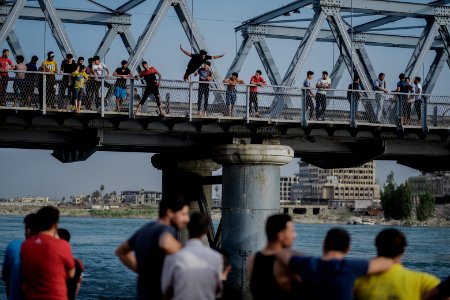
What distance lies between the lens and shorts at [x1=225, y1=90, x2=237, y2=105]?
98.1 feet

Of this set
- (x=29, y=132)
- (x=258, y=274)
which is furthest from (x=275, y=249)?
(x=29, y=132)

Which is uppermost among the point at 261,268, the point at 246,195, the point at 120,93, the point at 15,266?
the point at 120,93

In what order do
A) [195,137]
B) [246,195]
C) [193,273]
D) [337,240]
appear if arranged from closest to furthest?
[337,240] < [193,273] < [246,195] < [195,137]

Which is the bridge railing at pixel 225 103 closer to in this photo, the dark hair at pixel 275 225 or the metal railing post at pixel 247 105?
the metal railing post at pixel 247 105

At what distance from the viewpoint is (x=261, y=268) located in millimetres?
9766

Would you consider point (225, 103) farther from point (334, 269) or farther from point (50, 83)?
point (334, 269)

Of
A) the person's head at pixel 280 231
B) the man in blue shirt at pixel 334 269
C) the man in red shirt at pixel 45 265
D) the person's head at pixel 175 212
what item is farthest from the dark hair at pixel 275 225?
the man in red shirt at pixel 45 265

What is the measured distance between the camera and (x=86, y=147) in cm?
2972

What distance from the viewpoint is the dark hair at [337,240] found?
30.1 ft

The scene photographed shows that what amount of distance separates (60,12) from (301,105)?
15.4 m

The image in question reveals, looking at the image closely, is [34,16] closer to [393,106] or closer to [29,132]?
[29,132]

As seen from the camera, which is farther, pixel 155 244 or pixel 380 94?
pixel 380 94

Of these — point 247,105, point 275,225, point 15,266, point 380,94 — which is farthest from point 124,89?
point 275,225

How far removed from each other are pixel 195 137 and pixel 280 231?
2098 centimetres
